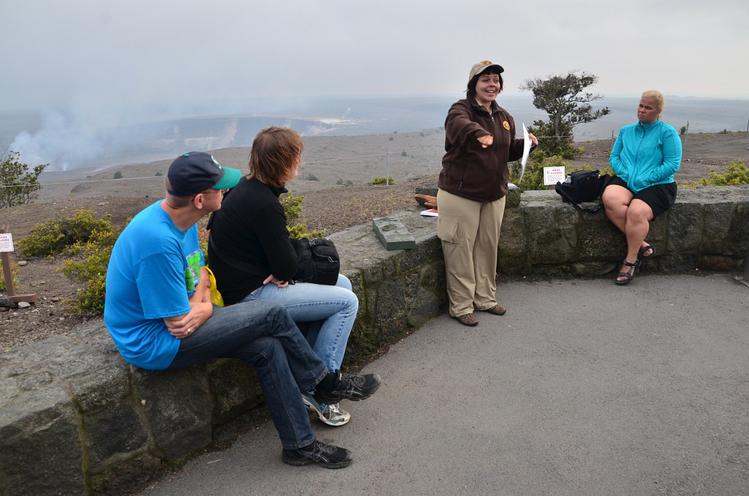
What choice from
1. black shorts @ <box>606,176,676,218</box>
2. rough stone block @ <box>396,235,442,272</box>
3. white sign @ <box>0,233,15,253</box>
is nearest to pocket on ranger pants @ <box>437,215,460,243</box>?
rough stone block @ <box>396,235,442,272</box>

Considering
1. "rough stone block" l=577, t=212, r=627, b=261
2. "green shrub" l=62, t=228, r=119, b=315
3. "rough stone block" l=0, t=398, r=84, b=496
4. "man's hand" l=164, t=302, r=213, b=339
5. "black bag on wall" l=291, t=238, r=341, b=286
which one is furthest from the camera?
"rough stone block" l=577, t=212, r=627, b=261

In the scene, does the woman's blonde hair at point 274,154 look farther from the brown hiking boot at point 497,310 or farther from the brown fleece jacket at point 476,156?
the brown hiking boot at point 497,310

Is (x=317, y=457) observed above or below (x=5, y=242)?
below

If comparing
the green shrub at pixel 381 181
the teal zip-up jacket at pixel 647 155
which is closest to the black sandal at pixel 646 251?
the teal zip-up jacket at pixel 647 155

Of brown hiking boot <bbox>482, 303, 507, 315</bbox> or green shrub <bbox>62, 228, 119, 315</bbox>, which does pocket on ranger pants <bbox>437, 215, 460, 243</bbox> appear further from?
green shrub <bbox>62, 228, 119, 315</bbox>

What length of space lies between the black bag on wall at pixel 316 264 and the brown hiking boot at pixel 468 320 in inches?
59.7

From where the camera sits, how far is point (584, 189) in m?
5.37

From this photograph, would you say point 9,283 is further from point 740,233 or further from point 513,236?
point 740,233

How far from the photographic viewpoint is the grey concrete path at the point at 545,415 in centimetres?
274

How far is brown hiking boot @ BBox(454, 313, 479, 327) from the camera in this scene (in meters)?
4.47

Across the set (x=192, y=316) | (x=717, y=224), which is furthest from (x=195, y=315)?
(x=717, y=224)

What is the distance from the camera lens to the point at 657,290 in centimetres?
508

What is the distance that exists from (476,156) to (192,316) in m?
2.59

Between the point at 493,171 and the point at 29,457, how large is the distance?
3511mm
